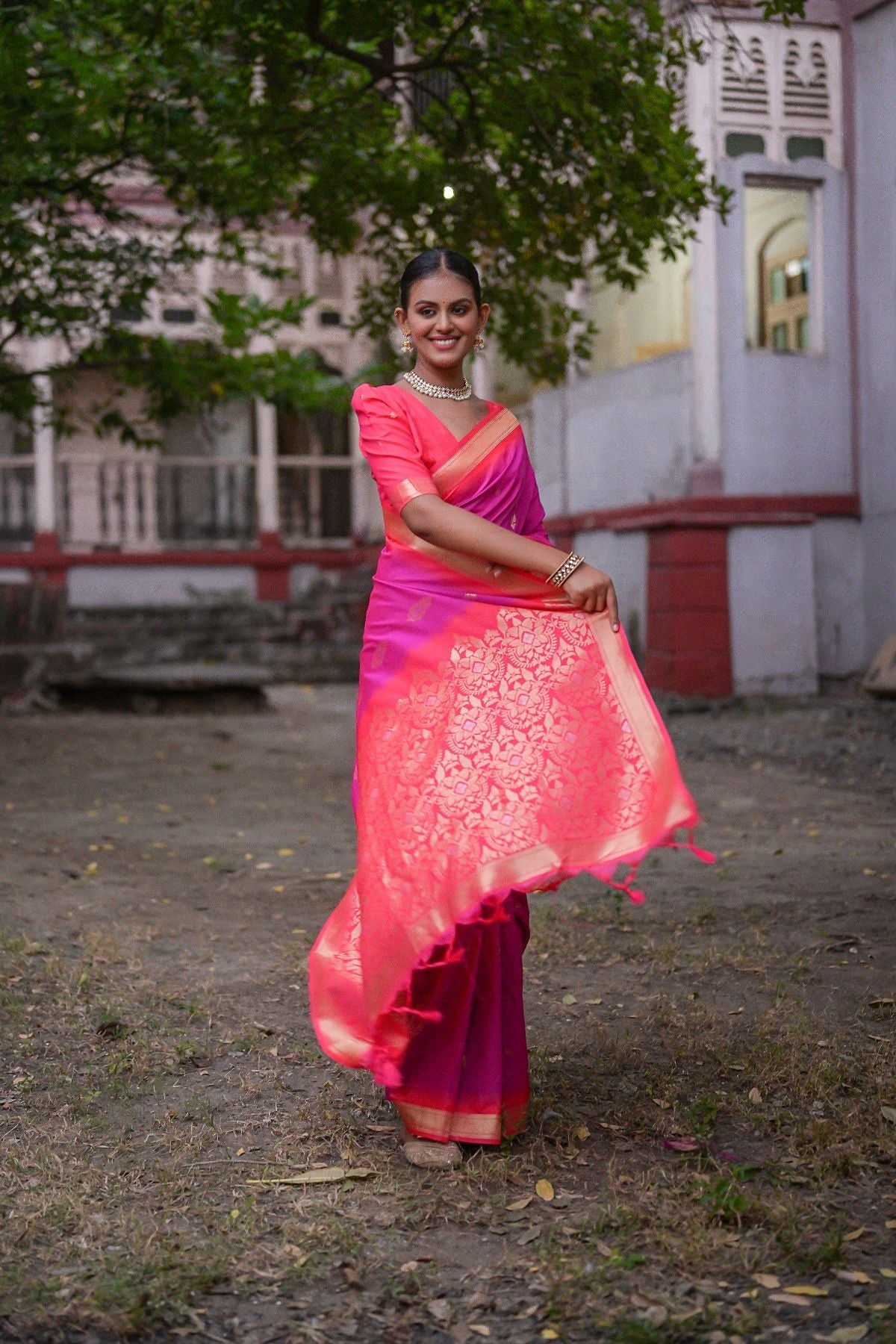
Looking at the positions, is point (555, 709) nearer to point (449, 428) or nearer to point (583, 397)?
point (449, 428)

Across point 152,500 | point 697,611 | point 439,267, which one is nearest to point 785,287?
point 697,611

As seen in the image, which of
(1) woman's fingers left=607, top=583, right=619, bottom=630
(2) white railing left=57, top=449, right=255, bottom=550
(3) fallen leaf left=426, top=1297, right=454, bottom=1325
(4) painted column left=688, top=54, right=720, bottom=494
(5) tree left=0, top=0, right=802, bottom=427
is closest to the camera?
(3) fallen leaf left=426, top=1297, right=454, bottom=1325

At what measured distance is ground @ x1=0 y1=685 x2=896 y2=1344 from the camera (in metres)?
2.40

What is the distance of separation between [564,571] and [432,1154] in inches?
50.0

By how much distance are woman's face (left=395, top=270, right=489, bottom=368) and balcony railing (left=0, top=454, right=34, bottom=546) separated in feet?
48.7

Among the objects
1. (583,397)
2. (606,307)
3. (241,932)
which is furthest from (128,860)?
(606,307)

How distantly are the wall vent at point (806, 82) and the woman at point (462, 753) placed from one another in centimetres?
947

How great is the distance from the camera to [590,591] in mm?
2877

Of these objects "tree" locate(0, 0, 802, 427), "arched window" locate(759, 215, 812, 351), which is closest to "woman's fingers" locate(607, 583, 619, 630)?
"tree" locate(0, 0, 802, 427)

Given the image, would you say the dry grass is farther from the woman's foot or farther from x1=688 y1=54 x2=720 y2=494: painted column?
x1=688 y1=54 x2=720 y2=494: painted column

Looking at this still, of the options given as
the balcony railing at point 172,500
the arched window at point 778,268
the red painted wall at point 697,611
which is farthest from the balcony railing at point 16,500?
the arched window at point 778,268

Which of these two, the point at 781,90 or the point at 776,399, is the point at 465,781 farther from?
the point at 781,90

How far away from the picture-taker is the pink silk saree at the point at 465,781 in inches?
110

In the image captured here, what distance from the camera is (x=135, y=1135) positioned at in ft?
10.3
